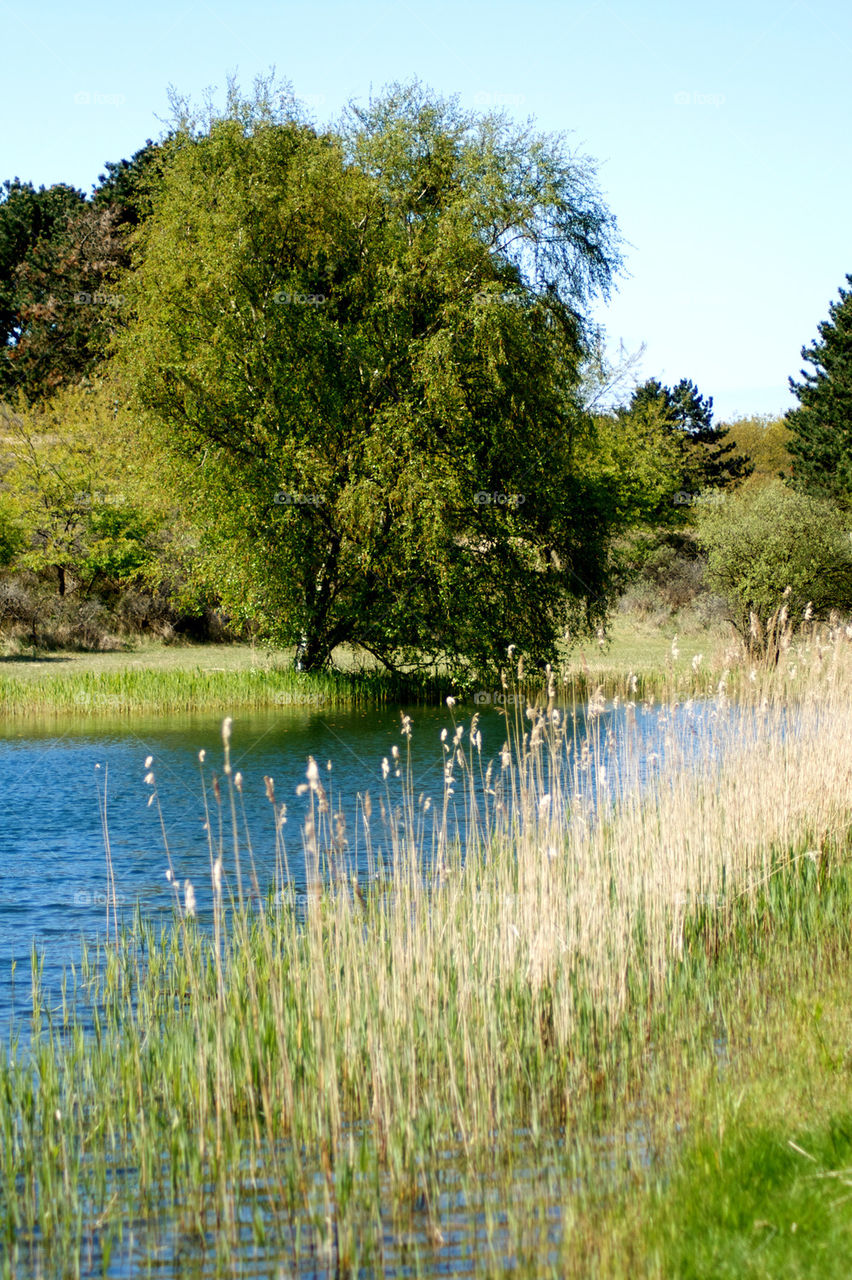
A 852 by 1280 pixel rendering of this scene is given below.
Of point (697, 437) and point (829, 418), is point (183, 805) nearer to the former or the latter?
point (829, 418)

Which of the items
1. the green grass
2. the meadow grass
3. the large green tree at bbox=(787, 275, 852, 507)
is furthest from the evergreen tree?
the meadow grass

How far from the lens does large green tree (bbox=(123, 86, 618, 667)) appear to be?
21.6m

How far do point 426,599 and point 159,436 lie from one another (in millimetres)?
5850

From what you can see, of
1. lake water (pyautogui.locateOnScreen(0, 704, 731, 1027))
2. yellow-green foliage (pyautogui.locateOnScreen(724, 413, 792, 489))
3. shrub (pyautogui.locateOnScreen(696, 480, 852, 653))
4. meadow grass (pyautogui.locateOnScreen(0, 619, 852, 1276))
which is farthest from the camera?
yellow-green foliage (pyautogui.locateOnScreen(724, 413, 792, 489))

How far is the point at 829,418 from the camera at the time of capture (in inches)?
2029

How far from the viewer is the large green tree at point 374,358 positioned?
2161cm

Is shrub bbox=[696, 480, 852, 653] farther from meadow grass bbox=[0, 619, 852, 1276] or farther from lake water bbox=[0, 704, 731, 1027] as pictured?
meadow grass bbox=[0, 619, 852, 1276]

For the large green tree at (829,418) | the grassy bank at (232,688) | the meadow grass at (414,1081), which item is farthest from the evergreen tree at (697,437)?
the meadow grass at (414,1081)

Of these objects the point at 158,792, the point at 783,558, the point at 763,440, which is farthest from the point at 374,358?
the point at 763,440

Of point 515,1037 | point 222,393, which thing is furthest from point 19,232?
point 515,1037

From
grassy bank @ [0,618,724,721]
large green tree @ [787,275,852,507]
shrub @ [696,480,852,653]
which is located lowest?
grassy bank @ [0,618,724,721]

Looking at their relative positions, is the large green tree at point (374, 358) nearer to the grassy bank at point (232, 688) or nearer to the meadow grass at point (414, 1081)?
the grassy bank at point (232, 688)

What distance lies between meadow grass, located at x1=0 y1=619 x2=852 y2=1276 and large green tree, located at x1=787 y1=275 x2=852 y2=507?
45.6 m

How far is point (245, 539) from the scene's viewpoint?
22.2 meters
